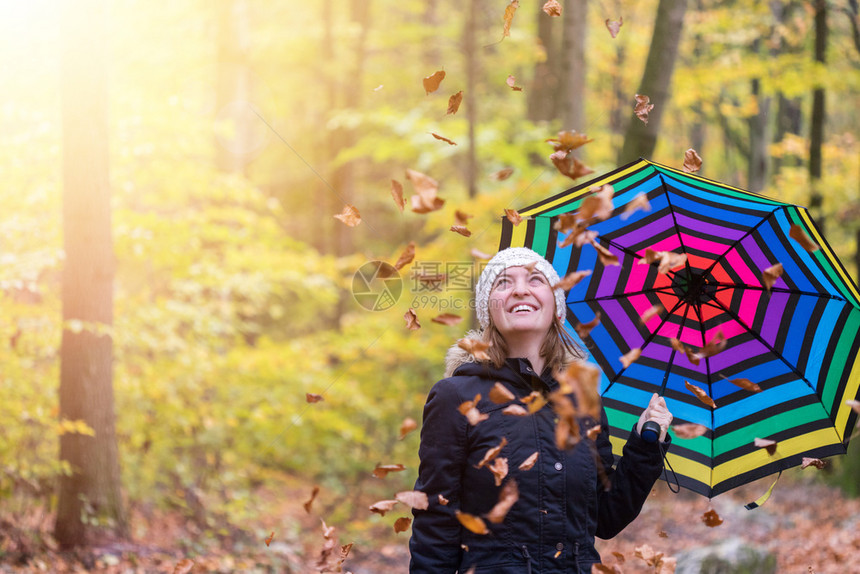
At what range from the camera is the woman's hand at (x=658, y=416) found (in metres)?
2.46

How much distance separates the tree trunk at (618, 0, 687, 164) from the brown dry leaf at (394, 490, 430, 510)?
4628 mm

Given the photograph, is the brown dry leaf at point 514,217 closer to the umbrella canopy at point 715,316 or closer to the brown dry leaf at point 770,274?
the umbrella canopy at point 715,316

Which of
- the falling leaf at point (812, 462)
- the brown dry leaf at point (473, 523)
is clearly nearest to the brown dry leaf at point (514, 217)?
the brown dry leaf at point (473, 523)

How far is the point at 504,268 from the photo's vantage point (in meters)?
Answer: 2.40

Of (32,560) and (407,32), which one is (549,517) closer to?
(32,560)

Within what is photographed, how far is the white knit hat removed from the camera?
94.5 inches

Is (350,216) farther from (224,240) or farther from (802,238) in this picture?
(224,240)

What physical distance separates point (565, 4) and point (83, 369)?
6567 mm

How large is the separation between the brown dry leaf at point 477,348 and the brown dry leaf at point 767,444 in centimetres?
Answer: 104

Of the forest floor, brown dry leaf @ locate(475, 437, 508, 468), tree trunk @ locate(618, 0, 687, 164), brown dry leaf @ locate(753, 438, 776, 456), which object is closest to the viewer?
brown dry leaf @ locate(475, 437, 508, 468)

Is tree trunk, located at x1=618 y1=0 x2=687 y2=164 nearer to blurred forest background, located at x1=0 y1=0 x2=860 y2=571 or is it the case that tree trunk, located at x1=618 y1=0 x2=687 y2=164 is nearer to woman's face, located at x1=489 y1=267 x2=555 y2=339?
blurred forest background, located at x1=0 y1=0 x2=860 y2=571

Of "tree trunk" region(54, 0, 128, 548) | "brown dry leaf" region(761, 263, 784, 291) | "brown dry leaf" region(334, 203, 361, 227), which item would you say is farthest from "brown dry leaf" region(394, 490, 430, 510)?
"tree trunk" region(54, 0, 128, 548)

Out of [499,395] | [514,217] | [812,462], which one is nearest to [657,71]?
[514,217]

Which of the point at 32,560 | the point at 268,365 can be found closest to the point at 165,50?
the point at 268,365
